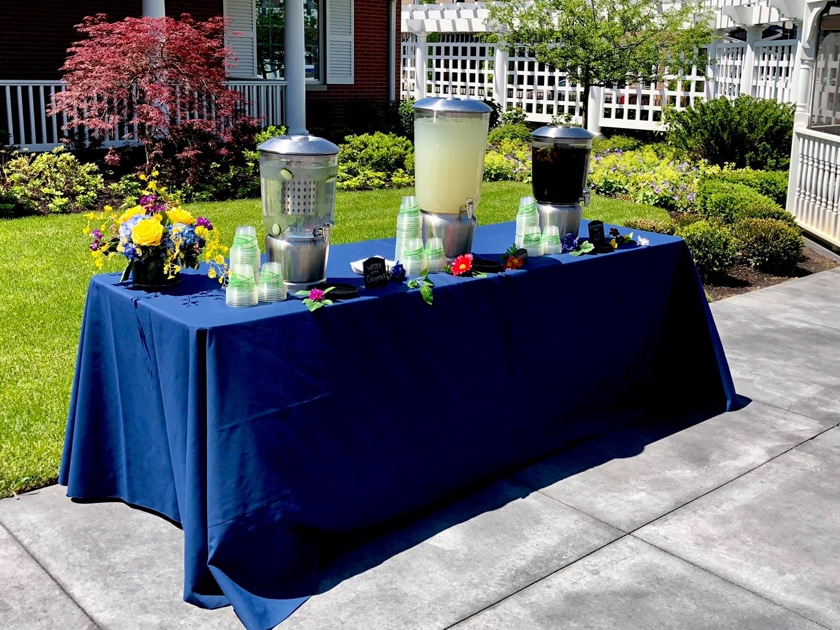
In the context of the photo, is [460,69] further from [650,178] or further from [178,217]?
[178,217]

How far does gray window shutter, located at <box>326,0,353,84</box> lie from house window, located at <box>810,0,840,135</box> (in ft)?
29.1

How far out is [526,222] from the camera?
454 cm

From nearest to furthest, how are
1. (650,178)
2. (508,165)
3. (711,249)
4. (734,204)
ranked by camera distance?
(711,249)
(734,204)
(650,178)
(508,165)

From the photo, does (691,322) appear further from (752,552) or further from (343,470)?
(343,470)

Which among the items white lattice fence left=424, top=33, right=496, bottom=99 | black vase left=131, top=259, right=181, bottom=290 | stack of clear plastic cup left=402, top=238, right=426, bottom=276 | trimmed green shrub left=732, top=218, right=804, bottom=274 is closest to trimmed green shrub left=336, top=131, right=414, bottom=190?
trimmed green shrub left=732, top=218, right=804, bottom=274

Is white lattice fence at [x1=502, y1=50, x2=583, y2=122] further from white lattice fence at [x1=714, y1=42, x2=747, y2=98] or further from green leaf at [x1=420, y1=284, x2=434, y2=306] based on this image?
green leaf at [x1=420, y1=284, x2=434, y2=306]

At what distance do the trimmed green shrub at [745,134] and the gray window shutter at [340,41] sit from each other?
6.84 metres

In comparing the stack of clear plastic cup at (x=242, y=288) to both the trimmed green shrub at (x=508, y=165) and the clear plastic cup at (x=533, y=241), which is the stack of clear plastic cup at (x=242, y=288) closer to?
the clear plastic cup at (x=533, y=241)

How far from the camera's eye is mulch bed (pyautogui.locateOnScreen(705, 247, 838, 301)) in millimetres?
8125

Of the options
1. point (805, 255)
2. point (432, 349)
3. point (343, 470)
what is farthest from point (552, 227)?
point (805, 255)

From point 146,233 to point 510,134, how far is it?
13720 millimetres

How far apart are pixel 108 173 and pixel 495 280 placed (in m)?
8.61

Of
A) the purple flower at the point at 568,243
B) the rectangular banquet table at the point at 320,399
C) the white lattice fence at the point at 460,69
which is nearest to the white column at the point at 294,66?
the white lattice fence at the point at 460,69

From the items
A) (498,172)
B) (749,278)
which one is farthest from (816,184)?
(498,172)
